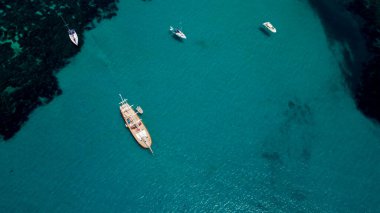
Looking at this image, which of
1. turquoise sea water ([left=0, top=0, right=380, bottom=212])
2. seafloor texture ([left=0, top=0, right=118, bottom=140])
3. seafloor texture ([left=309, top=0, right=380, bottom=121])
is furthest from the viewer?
seafloor texture ([left=309, top=0, right=380, bottom=121])

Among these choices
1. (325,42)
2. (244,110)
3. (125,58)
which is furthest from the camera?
(325,42)

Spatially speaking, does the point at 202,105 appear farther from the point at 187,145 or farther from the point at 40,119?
the point at 40,119

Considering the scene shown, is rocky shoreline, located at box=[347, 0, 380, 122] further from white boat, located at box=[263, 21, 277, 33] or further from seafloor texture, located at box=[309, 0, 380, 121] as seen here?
white boat, located at box=[263, 21, 277, 33]

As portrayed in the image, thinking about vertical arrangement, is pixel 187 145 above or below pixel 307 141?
below

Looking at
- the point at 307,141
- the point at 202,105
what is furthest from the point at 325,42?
the point at 202,105

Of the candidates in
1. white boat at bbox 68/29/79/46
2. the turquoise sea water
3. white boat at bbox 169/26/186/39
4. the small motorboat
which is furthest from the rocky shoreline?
white boat at bbox 68/29/79/46

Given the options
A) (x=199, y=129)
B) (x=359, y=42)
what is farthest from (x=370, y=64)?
(x=199, y=129)

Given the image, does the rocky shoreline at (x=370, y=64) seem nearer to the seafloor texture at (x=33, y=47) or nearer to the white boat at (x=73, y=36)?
the seafloor texture at (x=33, y=47)
